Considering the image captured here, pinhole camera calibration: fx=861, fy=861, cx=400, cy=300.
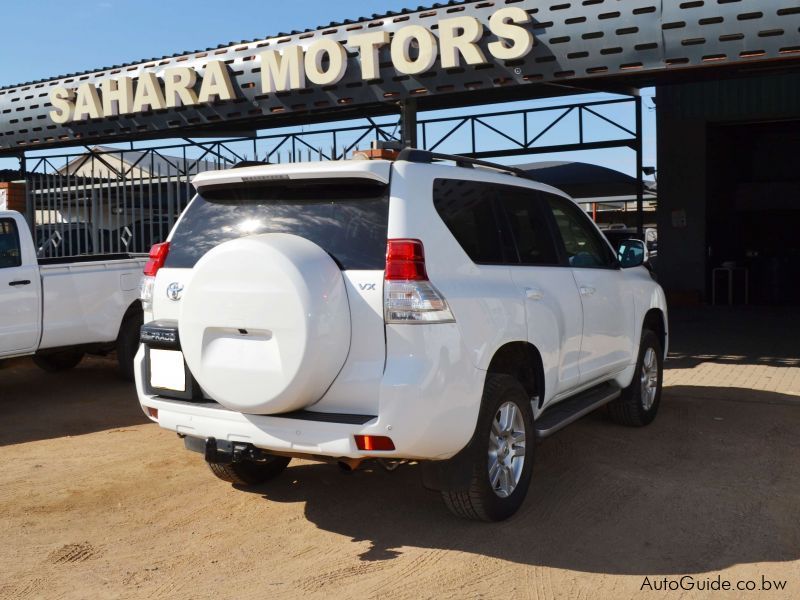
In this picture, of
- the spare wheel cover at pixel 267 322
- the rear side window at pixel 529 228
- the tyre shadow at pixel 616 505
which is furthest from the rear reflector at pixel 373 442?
the rear side window at pixel 529 228

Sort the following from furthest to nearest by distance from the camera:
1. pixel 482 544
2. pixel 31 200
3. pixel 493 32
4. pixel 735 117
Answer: pixel 735 117
pixel 31 200
pixel 493 32
pixel 482 544

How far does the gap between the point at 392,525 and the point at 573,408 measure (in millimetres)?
1523

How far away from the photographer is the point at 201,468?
5.91m

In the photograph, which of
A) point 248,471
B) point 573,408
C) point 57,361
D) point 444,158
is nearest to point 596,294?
point 573,408

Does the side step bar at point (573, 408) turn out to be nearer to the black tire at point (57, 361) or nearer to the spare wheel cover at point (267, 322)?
the spare wheel cover at point (267, 322)

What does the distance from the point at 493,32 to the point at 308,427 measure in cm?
671

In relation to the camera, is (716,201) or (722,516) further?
(716,201)

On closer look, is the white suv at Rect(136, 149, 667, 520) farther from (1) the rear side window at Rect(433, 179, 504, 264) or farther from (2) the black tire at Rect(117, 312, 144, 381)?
(2) the black tire at Rect(117, 312, 144, 381)

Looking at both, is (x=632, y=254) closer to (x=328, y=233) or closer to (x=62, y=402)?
(x=328, y=233)

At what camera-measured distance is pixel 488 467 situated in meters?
4.52

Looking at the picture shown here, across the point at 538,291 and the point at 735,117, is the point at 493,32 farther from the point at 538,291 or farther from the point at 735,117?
the point at 735,117

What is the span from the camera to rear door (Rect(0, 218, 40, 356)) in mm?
8234

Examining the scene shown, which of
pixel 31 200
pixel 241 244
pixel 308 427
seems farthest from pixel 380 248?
pixel 31 200
